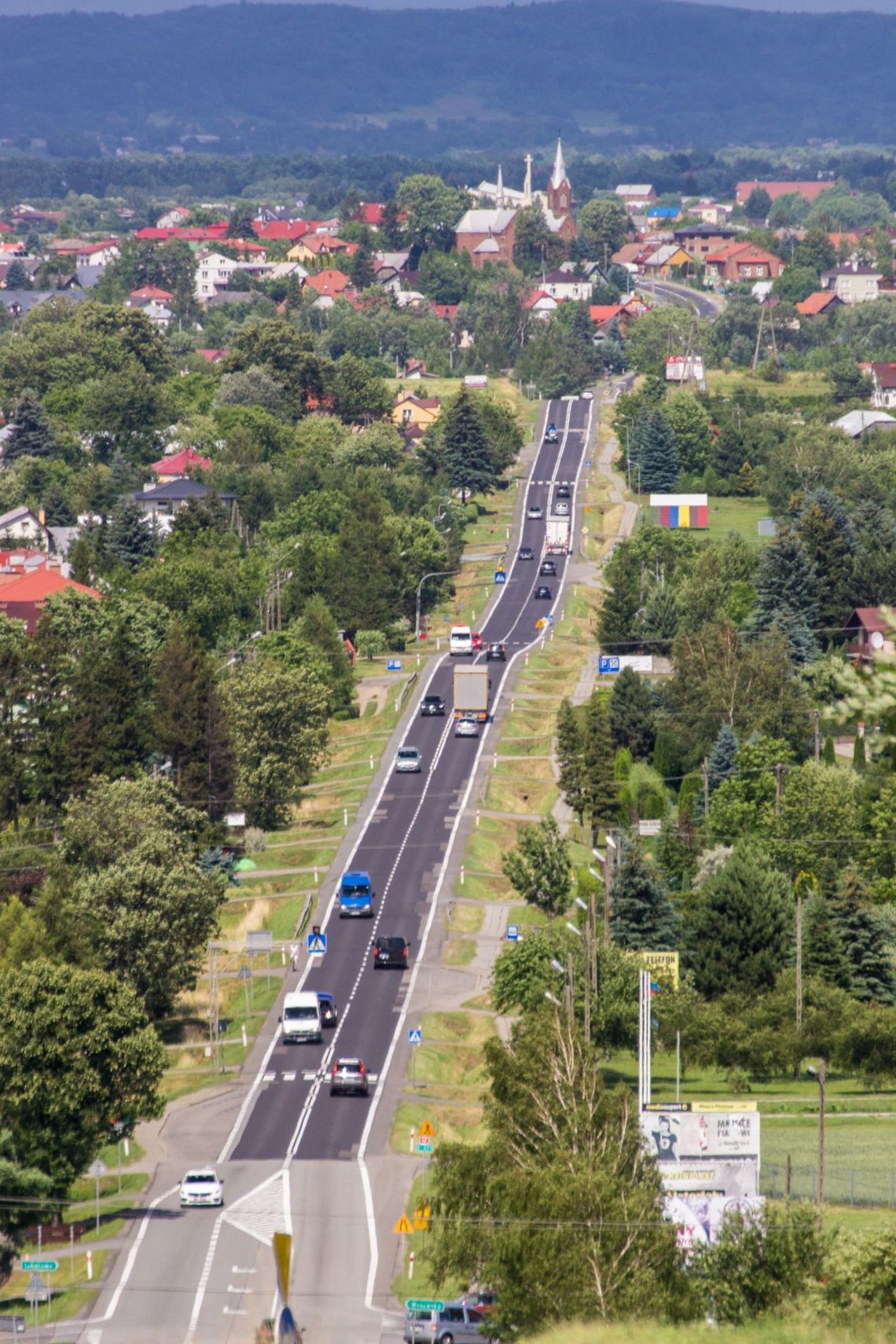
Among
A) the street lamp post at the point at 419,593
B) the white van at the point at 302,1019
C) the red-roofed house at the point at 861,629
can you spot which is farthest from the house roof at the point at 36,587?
the white van at the point at 302,1019

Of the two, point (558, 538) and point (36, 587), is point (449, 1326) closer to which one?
point (36, 587)

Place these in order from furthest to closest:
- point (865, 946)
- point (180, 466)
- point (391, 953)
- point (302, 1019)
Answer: point (180, 466) → point (391, 953) → point (865, 946) → point (302, 1019)

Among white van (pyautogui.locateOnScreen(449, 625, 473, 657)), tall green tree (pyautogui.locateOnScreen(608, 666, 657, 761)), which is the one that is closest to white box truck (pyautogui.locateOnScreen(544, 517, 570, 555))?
white van (pyautogui.locateOnScreen(449, 625, 473, 657))

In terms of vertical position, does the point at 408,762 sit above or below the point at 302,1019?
below

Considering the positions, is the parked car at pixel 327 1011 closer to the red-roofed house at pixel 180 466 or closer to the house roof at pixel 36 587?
the house roof at pixel 36 587

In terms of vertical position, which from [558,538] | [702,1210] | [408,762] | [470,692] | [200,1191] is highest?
[702,1210]


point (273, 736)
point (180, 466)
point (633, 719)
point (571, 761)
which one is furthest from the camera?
point (180, 466)

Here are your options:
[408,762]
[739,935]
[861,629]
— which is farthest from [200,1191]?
[861,629]

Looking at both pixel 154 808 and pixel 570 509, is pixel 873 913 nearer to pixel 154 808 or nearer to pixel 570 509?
pixel 154 808

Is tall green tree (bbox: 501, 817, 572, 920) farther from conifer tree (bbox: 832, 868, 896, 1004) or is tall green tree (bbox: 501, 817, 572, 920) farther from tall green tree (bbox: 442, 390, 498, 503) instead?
tall green tree (bbox: 442, 390, 498, 503)
